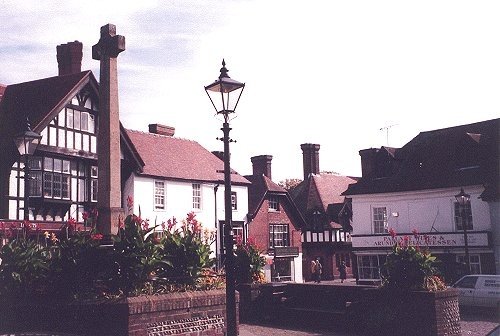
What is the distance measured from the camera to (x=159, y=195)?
31641 millimetres

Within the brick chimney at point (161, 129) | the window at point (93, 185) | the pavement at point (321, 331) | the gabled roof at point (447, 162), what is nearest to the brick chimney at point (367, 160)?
the gabled roof at point (447, 162)

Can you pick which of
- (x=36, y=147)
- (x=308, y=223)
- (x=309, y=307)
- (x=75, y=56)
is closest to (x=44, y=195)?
(x=36, y=147)

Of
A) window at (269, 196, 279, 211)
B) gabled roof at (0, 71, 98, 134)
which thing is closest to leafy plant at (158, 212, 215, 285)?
gabled roof at (0, 71, 98, 134)

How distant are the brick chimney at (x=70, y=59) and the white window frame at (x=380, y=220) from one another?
20938 millimetres

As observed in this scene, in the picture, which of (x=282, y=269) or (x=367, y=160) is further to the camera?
(x=282, y=269)

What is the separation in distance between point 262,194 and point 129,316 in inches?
1196

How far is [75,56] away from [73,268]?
887 inches

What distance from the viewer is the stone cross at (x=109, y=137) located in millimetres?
12453

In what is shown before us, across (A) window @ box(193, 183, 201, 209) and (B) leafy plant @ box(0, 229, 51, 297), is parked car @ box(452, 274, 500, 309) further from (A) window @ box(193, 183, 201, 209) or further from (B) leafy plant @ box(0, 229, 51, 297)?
(A) window @ box(193, 183, 201, 209)

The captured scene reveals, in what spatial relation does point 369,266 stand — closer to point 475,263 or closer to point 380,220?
point 380,220

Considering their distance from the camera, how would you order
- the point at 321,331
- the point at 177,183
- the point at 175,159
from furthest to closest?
the point at 175,159
the point at 177,183
the point at 321,331

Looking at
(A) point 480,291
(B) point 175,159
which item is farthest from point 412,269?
(B) point 175,159

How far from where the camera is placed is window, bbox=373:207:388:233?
1375 inches

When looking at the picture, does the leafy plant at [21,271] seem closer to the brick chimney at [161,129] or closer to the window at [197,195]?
the window at [197,195]
